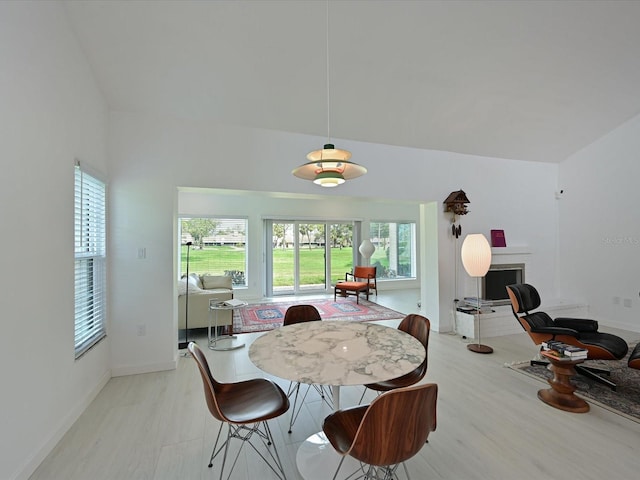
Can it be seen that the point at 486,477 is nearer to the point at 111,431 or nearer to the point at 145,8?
the point at 111,431

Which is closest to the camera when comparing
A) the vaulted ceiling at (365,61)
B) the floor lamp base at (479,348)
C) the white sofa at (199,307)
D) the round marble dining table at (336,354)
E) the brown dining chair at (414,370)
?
the round marble dining table at (336,354)

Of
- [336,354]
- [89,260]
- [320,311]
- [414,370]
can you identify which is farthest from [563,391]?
[89,260]

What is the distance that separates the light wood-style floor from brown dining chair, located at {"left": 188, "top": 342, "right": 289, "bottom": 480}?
101 millimetres

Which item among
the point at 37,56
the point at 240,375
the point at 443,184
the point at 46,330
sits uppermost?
the point at 37,56

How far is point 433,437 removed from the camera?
207cm

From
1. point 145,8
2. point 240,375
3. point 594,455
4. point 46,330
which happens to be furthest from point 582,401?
point 145,8

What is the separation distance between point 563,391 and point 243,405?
2678mm

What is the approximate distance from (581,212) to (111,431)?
6876 millimetres

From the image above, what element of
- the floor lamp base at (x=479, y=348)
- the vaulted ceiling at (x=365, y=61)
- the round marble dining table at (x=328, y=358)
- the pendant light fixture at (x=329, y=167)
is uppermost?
the vaulted ceiling at (x=365, y=61)

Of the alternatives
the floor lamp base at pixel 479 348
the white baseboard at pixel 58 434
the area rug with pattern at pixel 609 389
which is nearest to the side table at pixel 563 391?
the area rug with pattern at pixel 609 389

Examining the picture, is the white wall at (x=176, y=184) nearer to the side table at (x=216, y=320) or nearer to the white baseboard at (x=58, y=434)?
the white baseboard at (x=58, y=434)

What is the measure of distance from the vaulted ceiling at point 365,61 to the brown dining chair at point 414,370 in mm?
2136

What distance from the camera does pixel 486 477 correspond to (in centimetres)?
172

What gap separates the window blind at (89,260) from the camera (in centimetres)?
247
